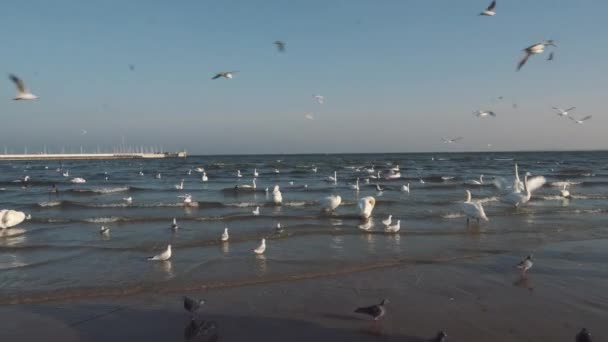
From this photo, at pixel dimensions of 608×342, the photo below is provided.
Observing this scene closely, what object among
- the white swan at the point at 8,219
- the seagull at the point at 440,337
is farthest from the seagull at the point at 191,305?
the white swan at the point at 8,219

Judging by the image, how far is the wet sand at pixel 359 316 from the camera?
6047 mm

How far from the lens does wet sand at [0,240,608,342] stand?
6047 millimetres

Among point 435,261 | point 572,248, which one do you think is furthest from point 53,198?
point 572,248

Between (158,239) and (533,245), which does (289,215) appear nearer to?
(158,239)

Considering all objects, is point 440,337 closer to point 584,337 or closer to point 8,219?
point 584,337

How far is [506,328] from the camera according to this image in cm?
614

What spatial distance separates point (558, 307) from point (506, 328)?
1.34 m

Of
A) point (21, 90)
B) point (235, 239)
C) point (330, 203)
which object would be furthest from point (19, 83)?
point (330, 203)

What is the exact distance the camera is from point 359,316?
6.54 m

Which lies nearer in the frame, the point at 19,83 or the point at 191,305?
the point at 191,305

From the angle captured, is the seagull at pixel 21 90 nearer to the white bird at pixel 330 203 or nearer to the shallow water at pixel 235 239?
the shallow water at pixel 235 239

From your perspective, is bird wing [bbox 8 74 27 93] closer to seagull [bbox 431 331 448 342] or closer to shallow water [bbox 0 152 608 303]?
shallow water [bbox 0 152 608 303]

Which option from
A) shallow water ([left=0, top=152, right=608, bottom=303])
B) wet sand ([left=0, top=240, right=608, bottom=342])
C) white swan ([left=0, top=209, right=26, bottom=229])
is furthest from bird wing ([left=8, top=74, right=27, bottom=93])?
white swan ([left=0, top=209, right=26, bottom=229])

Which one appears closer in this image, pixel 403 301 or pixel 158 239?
pixel 403 301
